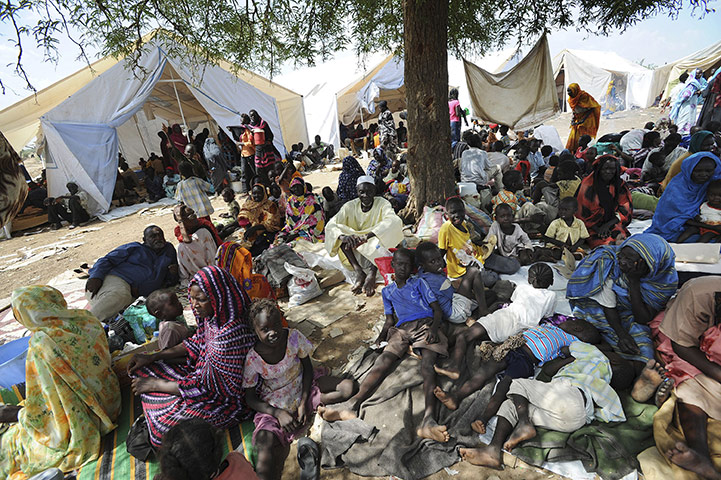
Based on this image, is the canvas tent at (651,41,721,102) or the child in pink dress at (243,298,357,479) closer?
the child in pink dress at (243,298,357,479)

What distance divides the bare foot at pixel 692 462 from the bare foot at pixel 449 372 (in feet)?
3.88

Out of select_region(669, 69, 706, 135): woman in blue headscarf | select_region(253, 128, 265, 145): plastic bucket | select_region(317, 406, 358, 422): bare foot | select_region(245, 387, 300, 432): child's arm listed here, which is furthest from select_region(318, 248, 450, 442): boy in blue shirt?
select_region(669, 69, 706, 135): woman in blue headscarf

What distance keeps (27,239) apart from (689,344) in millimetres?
11400

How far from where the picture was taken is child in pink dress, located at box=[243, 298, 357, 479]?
2258 millimetres

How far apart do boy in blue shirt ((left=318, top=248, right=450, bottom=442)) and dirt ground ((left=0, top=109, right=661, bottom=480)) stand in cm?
40

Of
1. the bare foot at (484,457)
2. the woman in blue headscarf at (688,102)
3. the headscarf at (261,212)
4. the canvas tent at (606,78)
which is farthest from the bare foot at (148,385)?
the canvas tent at (606,78)

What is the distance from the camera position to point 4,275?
6199 millimetres

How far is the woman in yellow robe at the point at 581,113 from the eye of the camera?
738 cm

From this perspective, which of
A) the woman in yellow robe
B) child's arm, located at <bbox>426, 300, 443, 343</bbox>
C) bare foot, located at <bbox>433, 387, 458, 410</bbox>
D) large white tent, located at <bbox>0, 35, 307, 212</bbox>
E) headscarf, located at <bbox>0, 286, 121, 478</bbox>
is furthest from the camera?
large white tent, located at <bbox>0, 35, 307, 212</bbox>

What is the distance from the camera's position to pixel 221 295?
7.83 feet

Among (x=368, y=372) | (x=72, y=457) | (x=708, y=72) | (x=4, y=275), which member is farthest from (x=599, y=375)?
(x=708, y=72)

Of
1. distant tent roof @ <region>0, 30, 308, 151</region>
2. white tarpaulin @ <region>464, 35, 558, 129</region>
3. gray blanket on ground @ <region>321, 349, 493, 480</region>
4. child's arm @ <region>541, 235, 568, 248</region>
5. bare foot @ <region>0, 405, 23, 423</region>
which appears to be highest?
distant tent roof @ <region>0, 30, 308, 151</region>

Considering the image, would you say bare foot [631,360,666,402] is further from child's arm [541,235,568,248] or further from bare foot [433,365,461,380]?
child's arm [541,235,568,248]

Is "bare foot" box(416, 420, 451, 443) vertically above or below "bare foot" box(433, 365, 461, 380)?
below
